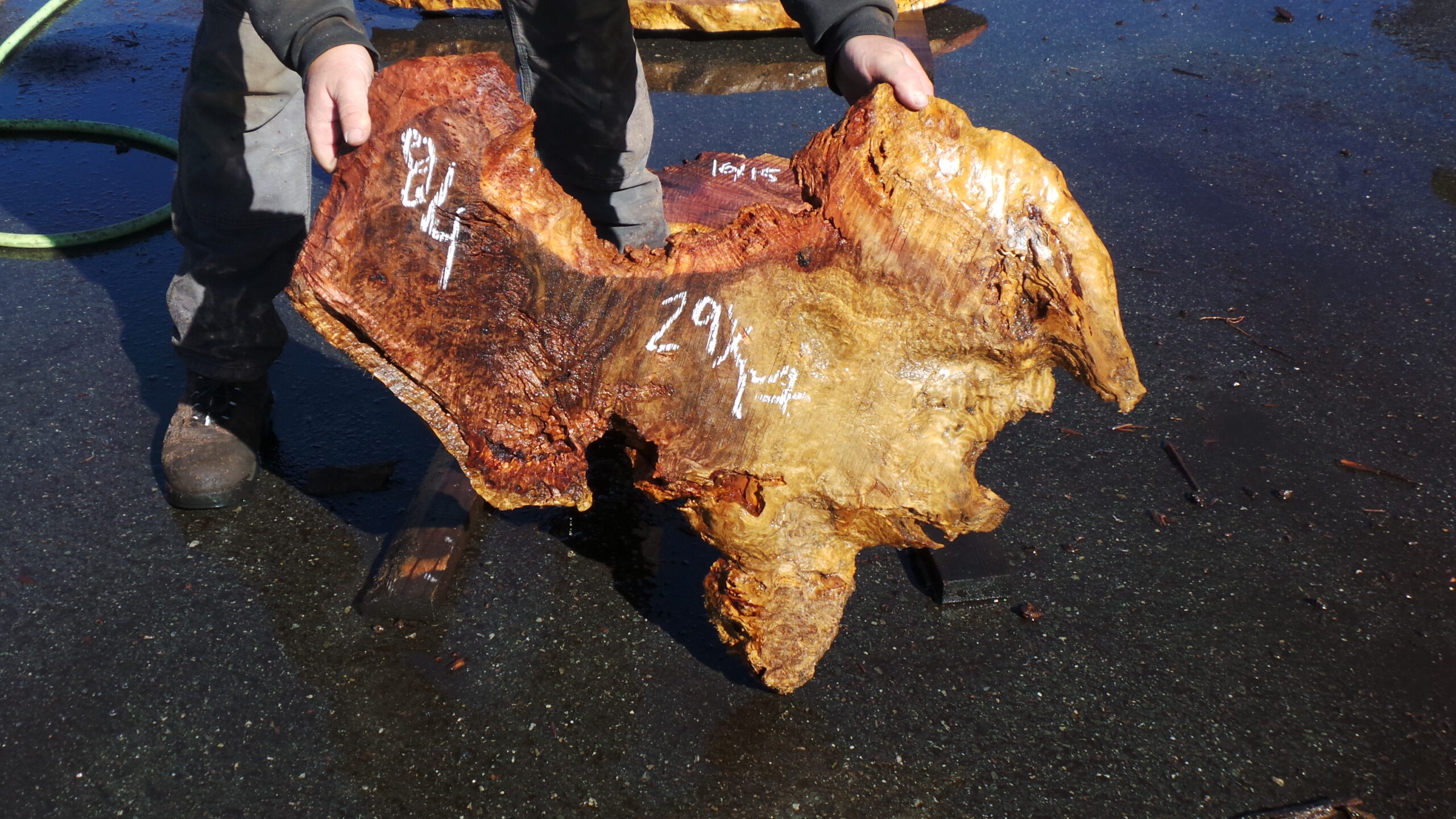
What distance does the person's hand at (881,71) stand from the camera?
5.53ft

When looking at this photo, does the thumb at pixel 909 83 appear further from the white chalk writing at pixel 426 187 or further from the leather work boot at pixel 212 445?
→ the leather work boot at pixel 212 445

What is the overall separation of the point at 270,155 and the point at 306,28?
0.98 m

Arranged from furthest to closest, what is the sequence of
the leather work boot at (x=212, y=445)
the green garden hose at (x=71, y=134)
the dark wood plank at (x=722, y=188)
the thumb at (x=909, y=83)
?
the green garden hose at (x=71, y=134), the dark wood plank at (x=722, y=188), the leather work boot at (x=212, y=445), the thumb at (x=909, y=83)

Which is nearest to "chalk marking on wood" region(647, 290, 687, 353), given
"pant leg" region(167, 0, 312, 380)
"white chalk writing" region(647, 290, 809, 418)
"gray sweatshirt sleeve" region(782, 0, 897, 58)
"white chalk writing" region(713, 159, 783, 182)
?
"white chalk writing" region(647, 290, 809, 418)

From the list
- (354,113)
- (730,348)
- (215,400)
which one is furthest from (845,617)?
(215,400)

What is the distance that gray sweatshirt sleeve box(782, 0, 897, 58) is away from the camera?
1.92 meters

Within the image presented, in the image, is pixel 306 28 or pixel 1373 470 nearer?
pixel 306 28

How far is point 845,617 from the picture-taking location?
7.52ft

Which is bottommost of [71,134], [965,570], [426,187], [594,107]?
[71,134]

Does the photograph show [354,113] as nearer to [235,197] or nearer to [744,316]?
[744,316]

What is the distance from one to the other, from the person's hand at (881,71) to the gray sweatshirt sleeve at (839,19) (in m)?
0.03

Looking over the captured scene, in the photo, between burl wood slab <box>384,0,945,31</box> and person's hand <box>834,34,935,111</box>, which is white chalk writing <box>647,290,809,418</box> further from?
burl wood slab <box>384,0,945,31</box>

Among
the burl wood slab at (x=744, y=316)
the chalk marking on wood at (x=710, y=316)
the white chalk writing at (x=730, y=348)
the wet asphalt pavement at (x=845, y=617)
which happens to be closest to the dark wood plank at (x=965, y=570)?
the wet asphalt pavement at (x=845, y=617)

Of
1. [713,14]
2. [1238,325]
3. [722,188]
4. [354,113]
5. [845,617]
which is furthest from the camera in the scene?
[713,14]
